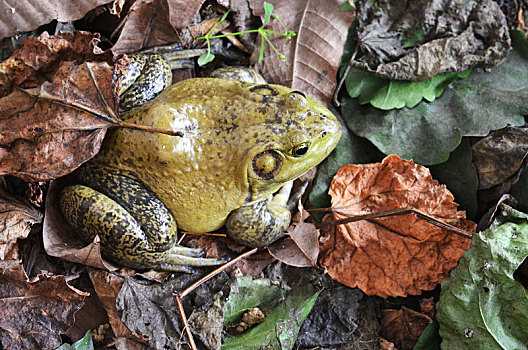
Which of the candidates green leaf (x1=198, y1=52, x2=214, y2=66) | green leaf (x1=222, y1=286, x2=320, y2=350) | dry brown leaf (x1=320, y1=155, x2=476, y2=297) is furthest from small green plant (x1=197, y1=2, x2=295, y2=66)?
green leaf (x1=222, y1=286, x2=320, y2=350)

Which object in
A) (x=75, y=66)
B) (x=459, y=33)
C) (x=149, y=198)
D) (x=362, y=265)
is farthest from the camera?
(x=459, y=33)

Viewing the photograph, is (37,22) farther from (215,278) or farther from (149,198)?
(215,278)

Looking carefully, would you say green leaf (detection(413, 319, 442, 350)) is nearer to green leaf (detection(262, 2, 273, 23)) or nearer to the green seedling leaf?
the green seedling leaf

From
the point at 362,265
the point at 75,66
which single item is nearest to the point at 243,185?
the point at 362,265

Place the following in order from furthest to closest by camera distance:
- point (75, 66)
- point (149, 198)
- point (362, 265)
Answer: point (362, 265)
point (149, 198)
point (75, 66)

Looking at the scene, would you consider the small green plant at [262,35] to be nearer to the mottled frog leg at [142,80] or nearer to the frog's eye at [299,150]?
the mottled frog leg at [142,80]

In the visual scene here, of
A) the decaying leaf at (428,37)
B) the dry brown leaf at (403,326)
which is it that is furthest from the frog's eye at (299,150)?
the dry brown leaf at (403,326)

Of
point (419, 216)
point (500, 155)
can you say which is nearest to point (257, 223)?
point (419, 216)
